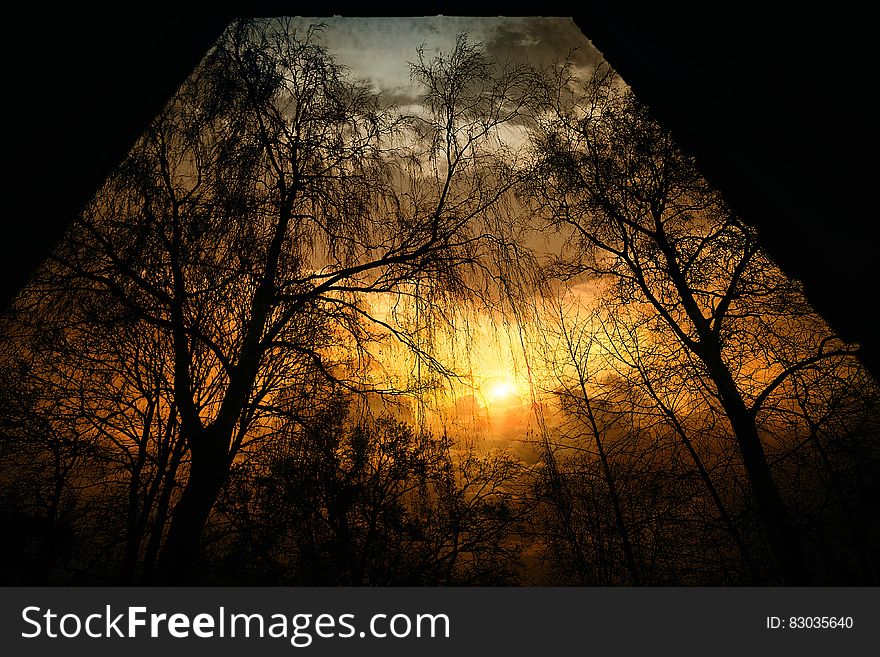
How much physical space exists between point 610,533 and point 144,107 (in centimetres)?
1370

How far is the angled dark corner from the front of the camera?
82cm

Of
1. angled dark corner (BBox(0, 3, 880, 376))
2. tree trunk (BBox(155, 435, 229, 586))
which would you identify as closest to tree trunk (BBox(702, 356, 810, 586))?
angled dark corner (BBox(0, 3, 880, 376))

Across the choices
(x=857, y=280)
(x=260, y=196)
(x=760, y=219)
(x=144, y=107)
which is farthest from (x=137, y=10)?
(x=260, y=196)

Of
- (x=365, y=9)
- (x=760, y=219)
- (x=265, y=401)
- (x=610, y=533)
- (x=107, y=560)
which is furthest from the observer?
(x=610, y=533)

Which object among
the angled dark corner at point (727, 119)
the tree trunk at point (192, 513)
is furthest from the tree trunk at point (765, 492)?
the tree trunk at point (192, 513)

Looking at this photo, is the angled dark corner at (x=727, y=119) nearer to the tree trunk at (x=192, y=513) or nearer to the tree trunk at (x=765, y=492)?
the tree trunk at (x=192, y=513)

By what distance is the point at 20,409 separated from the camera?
5355 millimetres

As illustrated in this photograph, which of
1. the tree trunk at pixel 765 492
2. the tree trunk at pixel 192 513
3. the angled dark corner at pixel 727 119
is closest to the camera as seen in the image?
the angled dark corner at pixel 727 119

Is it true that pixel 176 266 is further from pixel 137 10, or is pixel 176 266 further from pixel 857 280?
pixel 857 280

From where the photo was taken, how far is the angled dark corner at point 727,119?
0.82 meters

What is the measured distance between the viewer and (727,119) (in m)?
1.01

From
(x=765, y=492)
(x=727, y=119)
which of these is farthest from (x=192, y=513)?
(x=765, y=492)

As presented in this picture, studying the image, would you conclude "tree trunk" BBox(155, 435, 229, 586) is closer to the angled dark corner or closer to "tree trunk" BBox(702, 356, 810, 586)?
the angled dark corner

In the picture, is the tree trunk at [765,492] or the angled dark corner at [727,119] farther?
the tree trunk at [765,492]
